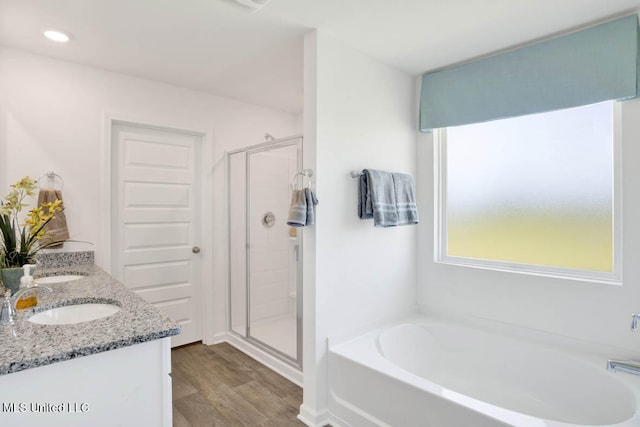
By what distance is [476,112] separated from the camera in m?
2.56

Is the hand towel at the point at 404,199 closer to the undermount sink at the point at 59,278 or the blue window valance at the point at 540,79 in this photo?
the blue window valance at the point at 540,79

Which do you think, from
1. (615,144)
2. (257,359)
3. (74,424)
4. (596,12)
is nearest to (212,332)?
(257,359)

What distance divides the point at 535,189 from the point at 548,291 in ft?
2.28

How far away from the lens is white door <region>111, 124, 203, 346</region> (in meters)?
2.98

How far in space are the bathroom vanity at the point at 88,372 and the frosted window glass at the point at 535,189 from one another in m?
2.30

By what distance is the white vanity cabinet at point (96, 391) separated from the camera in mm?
1065

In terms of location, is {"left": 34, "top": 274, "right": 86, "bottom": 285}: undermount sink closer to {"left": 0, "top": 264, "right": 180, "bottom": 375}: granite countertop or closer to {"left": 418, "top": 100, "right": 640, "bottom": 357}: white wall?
{"left": 0, "top": 264, "right": 180, "bottom": 375}: granite countertop

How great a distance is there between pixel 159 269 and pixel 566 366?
3.16 meters

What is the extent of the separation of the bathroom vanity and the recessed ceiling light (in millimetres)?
1799

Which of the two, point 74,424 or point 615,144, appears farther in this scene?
point 615,144

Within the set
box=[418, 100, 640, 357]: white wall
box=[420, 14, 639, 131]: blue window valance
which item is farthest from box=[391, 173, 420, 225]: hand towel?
box=[420, 14, 639, 131]: blue window valance

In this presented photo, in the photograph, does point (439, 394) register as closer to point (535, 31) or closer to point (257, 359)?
point (257, 359)
